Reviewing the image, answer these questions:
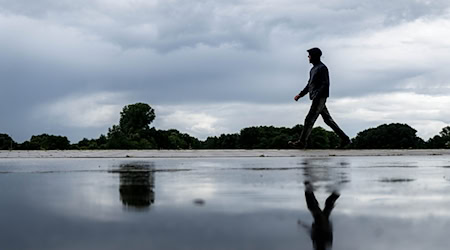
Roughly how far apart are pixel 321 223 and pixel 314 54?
31.5 ft

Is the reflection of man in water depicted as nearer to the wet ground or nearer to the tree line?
the wet ground

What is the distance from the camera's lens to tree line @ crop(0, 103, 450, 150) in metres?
101

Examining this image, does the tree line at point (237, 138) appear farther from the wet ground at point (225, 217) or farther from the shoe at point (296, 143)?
the wet ground at point (225, 217)

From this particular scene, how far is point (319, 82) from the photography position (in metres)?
12.9

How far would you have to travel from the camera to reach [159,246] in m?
3.15

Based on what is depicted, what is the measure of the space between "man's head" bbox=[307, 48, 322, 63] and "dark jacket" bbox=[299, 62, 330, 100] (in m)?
0.14

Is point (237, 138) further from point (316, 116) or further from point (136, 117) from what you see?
point (316, 116)

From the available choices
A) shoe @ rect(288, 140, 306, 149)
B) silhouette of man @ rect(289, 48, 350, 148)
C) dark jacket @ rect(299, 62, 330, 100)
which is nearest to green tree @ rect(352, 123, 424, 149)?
shoe @ rect(288, 140, 306, 149)

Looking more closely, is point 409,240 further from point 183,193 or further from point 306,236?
point 183,193

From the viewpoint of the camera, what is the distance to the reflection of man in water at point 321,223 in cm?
324

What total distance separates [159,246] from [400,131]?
10676 centimetres

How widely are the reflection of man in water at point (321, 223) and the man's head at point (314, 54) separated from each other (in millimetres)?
7746

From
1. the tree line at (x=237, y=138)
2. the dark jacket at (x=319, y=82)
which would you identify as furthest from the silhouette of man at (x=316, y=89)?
the tree line at (x=237, y=138)

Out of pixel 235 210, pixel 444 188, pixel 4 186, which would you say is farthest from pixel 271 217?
pixel 4 186
